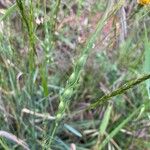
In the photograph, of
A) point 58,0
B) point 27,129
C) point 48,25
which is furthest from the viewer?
point 27,129

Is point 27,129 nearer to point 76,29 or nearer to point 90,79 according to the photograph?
point 90,79

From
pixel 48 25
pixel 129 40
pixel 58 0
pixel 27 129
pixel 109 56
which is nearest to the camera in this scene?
pixel 58 0

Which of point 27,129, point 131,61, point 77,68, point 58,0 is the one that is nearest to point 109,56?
point 131,61

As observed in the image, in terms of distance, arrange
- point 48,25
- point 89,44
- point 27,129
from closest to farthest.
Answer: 1. point 89,44
2. point 48,25
3. point 27,129

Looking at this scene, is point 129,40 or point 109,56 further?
point 109,56

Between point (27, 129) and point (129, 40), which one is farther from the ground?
point (129, 40)

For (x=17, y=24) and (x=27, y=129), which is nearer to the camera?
(x=27, y=129)

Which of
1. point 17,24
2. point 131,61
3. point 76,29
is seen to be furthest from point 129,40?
point 17,24

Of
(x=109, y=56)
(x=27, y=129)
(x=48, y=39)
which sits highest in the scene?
(x=48, y=39)

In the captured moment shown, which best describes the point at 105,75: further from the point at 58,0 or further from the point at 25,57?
the point at 58,0
